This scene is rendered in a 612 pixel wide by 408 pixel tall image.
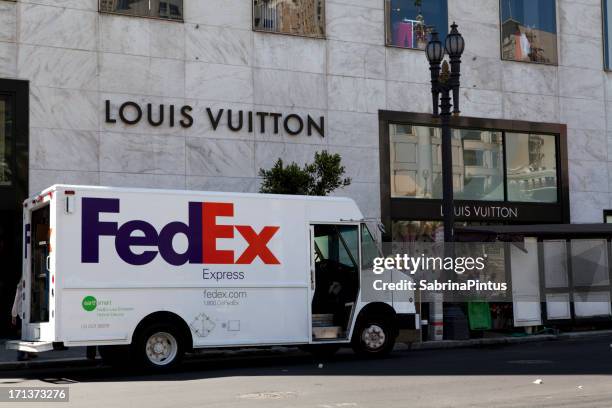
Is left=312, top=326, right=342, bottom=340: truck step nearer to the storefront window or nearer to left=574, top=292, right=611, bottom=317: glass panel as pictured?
left=574, top=292, right=611, bottom=317: glass panel

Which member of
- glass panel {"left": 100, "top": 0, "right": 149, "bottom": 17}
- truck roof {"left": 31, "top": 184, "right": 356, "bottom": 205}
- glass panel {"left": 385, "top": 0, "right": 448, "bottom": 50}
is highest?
glass panel {"left": 385, "top": 0, "right": 448, "bottom": 50}

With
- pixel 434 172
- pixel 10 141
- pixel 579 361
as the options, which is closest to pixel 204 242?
pixel 579 361

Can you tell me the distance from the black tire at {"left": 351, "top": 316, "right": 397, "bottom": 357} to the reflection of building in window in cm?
1385

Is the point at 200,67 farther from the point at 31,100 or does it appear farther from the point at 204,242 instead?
the point at 204,242

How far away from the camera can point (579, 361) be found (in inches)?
594

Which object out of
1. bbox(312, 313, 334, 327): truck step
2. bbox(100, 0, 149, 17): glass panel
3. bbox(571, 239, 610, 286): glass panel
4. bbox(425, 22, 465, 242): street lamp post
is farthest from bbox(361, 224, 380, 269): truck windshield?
bbox(100, 0, 149, 17): glass panel

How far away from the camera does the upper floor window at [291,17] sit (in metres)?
24.2

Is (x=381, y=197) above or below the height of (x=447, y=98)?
below

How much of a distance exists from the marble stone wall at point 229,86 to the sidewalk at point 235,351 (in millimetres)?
5159

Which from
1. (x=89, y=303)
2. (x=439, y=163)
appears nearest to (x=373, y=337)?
(x=89, y=303)

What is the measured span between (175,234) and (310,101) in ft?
34.9

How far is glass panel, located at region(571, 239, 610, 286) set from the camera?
2253cm

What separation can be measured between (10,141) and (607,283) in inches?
589

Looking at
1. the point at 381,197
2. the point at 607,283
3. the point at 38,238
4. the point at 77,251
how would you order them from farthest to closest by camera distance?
the point at 381,197 → the point at 607,283 → the point at 38,238 → the point at 77,251
